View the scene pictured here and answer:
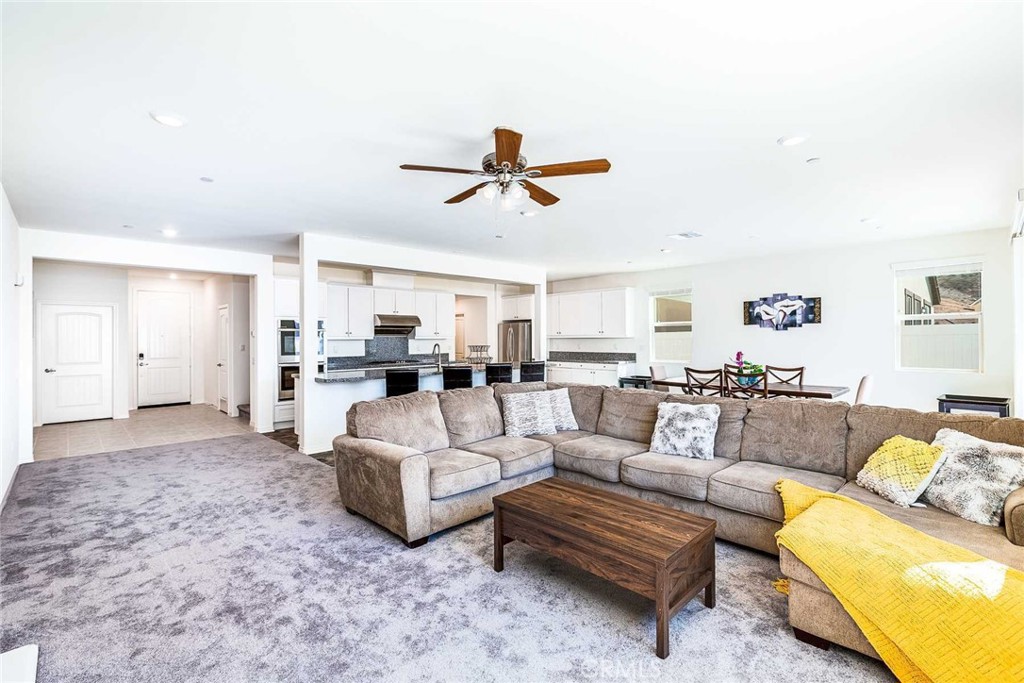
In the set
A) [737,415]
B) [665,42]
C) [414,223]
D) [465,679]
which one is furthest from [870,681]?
[414,223]

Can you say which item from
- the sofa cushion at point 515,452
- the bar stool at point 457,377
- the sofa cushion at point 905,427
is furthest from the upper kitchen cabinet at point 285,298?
the sofa cushion at point 905,427

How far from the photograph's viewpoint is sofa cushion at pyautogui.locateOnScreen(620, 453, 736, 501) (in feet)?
10.0

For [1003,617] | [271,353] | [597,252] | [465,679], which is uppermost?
[597,252]

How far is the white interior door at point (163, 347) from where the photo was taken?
9000 mm

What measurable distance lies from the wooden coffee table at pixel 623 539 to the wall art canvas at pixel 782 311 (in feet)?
17.6

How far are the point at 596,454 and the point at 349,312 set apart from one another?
4.55 meters

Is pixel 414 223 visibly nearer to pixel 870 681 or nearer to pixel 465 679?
pixel 465 679

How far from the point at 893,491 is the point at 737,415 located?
1076mm

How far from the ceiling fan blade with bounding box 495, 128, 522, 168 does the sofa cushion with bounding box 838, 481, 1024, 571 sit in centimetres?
260

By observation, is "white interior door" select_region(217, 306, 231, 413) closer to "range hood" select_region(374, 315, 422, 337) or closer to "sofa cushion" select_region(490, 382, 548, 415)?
"range hood" select_region(374, 315, 422, 337)

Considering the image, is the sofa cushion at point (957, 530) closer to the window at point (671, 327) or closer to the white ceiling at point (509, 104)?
the white ceiling at point (509, 104)

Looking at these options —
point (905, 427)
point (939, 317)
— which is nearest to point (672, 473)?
point (905, 427)

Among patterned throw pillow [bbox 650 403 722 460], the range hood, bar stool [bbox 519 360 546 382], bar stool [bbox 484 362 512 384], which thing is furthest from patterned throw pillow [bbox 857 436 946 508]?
the range hood

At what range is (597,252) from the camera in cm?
671
